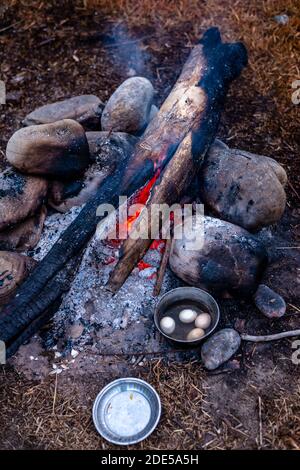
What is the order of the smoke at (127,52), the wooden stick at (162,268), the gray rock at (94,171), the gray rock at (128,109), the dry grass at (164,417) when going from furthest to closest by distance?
the smoke at (127,52)
the gray rock at (128,109)
the gray rock at (94,171)
the wooden stick at (162,268)
the dry grass at (164,417)

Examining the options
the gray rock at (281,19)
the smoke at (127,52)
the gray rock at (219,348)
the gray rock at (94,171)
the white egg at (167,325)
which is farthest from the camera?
the gray rock at (281,19)

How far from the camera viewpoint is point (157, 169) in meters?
4.61

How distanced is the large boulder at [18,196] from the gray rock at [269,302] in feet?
6.99

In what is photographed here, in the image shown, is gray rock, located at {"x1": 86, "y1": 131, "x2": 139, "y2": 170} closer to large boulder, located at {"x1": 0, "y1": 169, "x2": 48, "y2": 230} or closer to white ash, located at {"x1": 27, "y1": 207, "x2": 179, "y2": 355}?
large boulder, located at {"x1": 0, "y1": 169, "x2": 48, "y2": 230}

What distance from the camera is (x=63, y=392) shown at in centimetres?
384

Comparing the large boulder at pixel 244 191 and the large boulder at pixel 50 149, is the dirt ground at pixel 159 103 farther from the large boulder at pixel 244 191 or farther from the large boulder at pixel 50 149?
the large boulder at pixel 50 149

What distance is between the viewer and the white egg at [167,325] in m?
4.00

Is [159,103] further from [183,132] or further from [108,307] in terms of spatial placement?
[108,307]

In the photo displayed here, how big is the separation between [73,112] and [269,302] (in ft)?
9.36

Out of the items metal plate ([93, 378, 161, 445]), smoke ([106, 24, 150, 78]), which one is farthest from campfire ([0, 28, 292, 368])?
smoke ([106, 24, 150, 78])

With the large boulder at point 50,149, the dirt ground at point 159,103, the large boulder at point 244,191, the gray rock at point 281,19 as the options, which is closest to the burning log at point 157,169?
the large boulder at point 244,191

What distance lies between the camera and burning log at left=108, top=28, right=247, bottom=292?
14.4 ft
